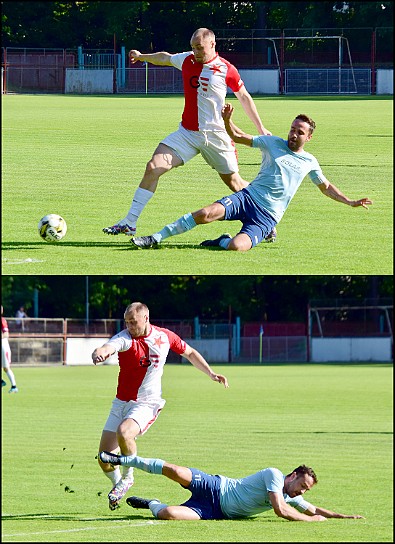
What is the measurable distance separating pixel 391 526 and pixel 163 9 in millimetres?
64123

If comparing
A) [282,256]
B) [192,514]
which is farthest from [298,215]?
[192,514]

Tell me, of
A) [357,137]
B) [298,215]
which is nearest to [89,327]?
[357,137]

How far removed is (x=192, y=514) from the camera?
1264 centimetres

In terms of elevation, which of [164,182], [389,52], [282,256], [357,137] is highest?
[389,52]

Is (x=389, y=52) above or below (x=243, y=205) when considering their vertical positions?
above

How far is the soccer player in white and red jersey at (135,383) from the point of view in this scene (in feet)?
41.9

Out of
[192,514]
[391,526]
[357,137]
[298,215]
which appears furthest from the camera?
[357,137]

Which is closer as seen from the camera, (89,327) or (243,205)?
(243,205)

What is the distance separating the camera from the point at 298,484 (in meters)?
12.4

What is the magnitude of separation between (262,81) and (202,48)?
50.6m

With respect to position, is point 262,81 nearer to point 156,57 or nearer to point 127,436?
point 156,57

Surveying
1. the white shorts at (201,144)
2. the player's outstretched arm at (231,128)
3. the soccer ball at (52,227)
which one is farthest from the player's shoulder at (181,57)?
the soccer ball at (52,227)

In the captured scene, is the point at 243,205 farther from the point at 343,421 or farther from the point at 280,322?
the point at 280,322

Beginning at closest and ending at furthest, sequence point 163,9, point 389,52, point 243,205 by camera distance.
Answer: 1. point 243,205
2. point 389,52
3. point 163,9
